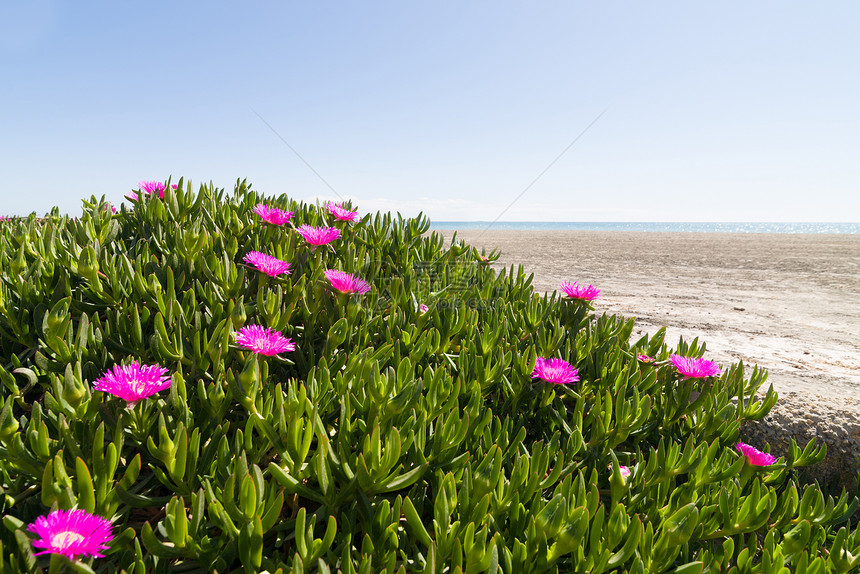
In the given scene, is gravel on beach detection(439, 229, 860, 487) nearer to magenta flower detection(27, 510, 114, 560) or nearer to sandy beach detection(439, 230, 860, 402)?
sandy beach detection(439, 230, 860, 402)

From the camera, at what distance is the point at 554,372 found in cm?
159

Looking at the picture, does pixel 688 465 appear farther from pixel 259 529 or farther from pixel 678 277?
pixel 678 277

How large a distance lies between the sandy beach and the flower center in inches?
91.6

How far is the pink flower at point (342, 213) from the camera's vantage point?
2.46 meters

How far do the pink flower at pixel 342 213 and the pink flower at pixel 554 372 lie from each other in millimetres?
1261

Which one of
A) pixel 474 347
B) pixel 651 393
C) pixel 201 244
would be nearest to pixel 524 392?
pixel 474 347

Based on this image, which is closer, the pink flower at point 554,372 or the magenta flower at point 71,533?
the magenta flower at point 71,533

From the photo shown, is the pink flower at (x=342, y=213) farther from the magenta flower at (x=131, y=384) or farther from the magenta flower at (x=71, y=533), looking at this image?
the magenta flower at (x=71, y=533)

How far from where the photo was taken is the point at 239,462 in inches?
37.4

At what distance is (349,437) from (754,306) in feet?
12.8

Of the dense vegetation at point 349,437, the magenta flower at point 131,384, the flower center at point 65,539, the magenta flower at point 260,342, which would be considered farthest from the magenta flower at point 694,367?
the flower center at point 65,539

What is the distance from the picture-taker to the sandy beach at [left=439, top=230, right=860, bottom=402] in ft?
8.02

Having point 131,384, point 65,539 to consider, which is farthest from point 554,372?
point 65,539

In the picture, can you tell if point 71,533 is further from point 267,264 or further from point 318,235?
point 318,235
